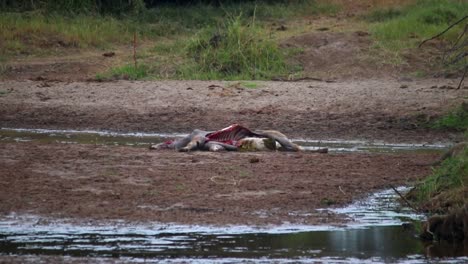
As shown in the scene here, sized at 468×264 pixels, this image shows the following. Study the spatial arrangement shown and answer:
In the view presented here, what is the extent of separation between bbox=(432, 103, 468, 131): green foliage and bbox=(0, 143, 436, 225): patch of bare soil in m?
1.78

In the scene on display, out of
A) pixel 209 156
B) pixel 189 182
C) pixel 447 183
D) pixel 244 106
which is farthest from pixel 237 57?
pixel 447 183

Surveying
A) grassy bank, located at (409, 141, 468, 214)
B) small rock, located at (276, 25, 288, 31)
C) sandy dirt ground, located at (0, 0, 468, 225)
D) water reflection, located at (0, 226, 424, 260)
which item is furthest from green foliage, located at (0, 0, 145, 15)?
water reflection, located at (0, 226, 424, 260)

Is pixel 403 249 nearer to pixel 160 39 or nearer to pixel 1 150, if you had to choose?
pixel 1 150

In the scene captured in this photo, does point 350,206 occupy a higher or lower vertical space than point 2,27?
lower

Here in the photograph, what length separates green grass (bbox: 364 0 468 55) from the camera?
18.0 m

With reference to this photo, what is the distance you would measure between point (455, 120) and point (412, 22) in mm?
5780

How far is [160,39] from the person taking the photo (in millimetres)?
19984

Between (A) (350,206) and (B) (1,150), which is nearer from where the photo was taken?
(A) (350,206)

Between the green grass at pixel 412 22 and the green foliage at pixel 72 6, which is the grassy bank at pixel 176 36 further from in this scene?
the green grass at pixel 412 22

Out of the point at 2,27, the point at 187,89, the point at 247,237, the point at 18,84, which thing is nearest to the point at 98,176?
the point at 247,237

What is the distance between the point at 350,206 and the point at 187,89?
273 inches

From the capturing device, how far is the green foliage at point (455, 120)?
44.0ft

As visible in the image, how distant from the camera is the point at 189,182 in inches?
380

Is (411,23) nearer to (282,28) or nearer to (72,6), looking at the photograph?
(282,28)
